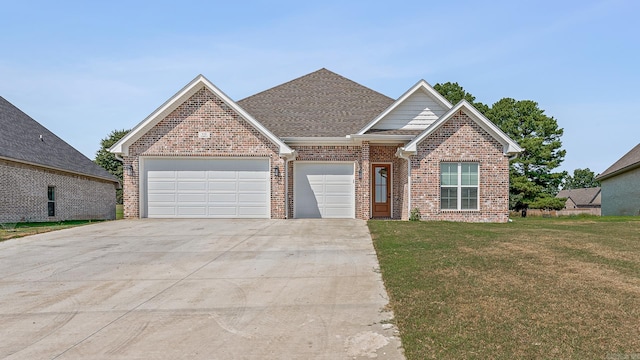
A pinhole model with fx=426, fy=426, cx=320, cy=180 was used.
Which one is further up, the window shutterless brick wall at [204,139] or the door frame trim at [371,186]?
the window shutterless brick wall at [204,139]

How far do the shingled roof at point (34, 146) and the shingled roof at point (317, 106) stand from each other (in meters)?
10.1

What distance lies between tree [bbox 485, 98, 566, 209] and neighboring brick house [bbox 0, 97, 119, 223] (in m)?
30.8

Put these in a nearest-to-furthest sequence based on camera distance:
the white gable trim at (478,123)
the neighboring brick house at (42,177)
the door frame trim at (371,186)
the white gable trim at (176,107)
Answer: the white gable trim at (478,123) → the white gable trim at (176,107) → the door frame trim at (371,186) → the neighboring brick house at (42,177)

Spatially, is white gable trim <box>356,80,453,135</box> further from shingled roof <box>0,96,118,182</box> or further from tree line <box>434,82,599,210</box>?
tree line <box>434,82,599,210</box>

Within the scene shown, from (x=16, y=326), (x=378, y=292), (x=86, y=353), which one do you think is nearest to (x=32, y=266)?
(x=16, y=326)

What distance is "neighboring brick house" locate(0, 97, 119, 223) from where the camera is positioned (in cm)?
1877

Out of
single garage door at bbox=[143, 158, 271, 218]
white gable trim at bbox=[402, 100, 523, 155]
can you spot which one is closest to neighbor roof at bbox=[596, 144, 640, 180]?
white gable trim at bbox=[402, 100, 523, 155]

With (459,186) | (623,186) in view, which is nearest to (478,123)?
(459,186)

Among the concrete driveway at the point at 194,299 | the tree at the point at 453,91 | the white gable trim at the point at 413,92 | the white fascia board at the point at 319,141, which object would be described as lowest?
the concrete driveway at the point at 194,299

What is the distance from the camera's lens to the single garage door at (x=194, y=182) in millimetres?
16672

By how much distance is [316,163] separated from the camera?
17719mm

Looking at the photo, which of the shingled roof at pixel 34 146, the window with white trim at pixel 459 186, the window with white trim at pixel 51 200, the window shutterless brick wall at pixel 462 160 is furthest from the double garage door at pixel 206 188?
the window with white trim at pixel 51 200

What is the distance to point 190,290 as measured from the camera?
6672mm

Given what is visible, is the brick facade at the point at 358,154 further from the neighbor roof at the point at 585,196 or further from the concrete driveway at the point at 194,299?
the neighbor roof at the point at 585,196
